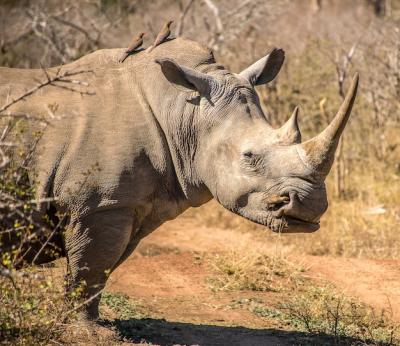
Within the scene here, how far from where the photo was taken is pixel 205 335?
255 inches

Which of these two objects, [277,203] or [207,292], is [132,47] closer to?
[277,203]

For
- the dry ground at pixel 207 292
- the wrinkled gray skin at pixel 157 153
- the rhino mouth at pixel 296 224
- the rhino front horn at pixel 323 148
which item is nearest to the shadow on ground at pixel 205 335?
the dry ground at pixel 207 292

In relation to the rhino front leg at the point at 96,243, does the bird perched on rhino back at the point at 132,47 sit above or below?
above

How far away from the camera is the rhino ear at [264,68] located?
20.3 feet

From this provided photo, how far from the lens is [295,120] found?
5645 millimetres

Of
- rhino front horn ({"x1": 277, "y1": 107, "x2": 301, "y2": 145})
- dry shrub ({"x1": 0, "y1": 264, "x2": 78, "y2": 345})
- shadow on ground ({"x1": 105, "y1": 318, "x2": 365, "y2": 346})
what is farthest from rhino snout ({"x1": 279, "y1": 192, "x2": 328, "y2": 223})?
dry shrub ({"x1": 0, "y1": 264, "x2": 78, "y2": 345})

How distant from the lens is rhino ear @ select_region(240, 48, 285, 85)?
20.3ft

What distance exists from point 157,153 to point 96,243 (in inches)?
27.7

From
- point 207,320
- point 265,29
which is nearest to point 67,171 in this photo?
point 207,320

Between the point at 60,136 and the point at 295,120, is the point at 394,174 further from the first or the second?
the point at 60,136

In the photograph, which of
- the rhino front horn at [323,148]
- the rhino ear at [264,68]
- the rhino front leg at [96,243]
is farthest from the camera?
the rhino ear at [264,68]

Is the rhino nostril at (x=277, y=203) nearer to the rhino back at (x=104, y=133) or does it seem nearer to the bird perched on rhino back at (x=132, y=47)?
the rhino back at (x=104, y=133)

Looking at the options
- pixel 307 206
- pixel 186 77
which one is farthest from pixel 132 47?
pixel 307 206

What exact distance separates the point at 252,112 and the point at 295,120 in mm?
342
